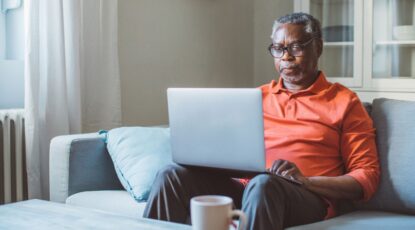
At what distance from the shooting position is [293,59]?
1928mm

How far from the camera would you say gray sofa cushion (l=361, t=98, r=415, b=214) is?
1.71 m

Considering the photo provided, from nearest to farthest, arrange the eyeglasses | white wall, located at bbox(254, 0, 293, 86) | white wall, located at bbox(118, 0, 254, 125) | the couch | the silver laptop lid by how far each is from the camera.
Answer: the silver laptop lid, the couch, the eyeglasses, white wall, located at bbox(118, 0, 254, 125), white wall, located at bbox(254, 0, 293, 86)

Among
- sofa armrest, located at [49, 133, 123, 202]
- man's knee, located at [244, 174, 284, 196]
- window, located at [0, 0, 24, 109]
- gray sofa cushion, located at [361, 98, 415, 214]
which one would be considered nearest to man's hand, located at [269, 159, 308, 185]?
→ man's knee, located at [244, 174, 284, 196]

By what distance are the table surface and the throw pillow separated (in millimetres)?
444

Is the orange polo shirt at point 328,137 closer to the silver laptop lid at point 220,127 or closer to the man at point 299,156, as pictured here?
the man at point 299,156

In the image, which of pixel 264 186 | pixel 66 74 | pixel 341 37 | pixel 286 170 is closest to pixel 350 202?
pixel 286 170

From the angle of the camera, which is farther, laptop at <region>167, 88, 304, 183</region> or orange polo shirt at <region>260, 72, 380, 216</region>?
orange polo shirt at <region>260, 72, 380, 216</region>

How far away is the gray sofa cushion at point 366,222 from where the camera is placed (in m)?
1.50

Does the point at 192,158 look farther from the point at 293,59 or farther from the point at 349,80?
the point at 349,80

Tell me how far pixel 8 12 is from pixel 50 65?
0.35 m

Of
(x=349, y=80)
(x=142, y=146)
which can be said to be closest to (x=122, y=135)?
(x=142, y=146)

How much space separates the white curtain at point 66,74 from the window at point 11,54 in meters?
0.14

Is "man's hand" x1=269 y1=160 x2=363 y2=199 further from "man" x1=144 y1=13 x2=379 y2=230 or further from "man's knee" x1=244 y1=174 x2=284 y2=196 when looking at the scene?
"man's knee" x1=244 y1=174 x2=284 y2=196

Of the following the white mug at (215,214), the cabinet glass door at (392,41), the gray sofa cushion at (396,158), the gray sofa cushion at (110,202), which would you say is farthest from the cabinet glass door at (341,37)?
the white mug at (215,214)
